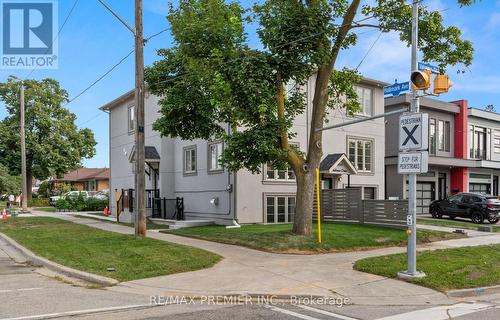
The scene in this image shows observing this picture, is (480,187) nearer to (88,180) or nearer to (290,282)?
(290,282)

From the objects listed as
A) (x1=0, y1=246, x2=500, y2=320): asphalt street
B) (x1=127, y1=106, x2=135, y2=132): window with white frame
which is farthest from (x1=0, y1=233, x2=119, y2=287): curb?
(x1=127, y1=106, x2=135, y2=132): window with white frame

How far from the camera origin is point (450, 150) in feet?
108

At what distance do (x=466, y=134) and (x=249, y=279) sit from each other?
27.7m

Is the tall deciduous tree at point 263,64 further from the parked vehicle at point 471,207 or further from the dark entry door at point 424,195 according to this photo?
the dark entry door at point 424,195

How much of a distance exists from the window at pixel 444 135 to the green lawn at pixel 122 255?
940 inches

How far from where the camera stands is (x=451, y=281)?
32.2ft

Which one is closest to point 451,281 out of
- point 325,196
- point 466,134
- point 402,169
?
point 402,169

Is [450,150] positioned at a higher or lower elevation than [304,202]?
higher

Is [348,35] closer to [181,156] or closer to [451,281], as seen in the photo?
[451,281]

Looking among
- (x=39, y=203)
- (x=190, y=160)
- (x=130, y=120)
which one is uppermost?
(x=130, y=120)

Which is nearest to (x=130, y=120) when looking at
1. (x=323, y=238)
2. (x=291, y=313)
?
(x=323, y=238)

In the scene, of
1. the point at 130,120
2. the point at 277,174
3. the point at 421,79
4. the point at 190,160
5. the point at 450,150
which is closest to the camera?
the point at 421,79

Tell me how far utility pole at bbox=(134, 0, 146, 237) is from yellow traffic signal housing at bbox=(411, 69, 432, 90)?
26.9 feet

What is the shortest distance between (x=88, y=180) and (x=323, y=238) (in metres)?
63.5
